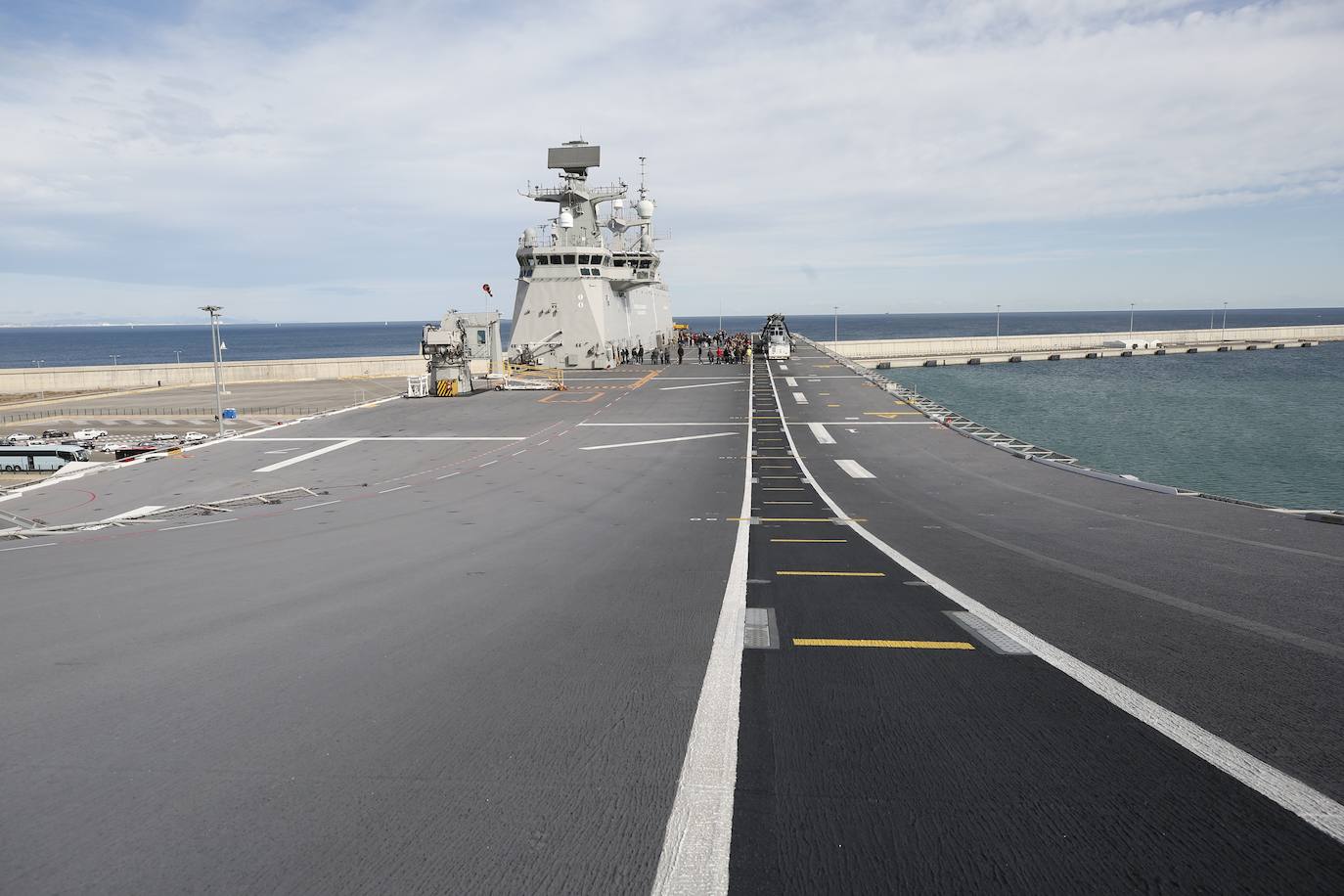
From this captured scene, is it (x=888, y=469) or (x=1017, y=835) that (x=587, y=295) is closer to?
(x=888, y=469)

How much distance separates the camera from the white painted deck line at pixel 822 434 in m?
28.9

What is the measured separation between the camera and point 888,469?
23.0 m

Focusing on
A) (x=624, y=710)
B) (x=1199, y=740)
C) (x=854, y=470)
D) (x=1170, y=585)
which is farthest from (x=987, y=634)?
(x=854, y=470)

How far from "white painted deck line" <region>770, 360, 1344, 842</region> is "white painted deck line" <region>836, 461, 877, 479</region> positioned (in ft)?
44.6

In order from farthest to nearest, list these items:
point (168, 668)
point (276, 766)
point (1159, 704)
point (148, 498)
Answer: point (148, 498) → point (168, 668) → point (1159, 704) → point (276, 766)

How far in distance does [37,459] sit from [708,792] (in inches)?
1332

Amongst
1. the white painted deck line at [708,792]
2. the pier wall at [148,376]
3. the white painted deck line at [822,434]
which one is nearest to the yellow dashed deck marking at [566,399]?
the white painted deck line at [822,434]

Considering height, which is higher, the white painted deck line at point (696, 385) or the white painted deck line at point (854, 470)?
the white painted deck line at point (696, 385)

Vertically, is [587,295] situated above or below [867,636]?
above

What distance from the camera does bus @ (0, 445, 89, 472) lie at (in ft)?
91.1

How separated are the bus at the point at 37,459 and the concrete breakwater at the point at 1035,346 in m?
94.7

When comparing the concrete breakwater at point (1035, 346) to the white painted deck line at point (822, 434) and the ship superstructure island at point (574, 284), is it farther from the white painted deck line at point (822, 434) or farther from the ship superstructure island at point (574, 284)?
the white painted deck line at point (822, 434)

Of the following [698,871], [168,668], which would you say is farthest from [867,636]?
[168,668]

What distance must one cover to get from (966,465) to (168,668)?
21.6 metres
